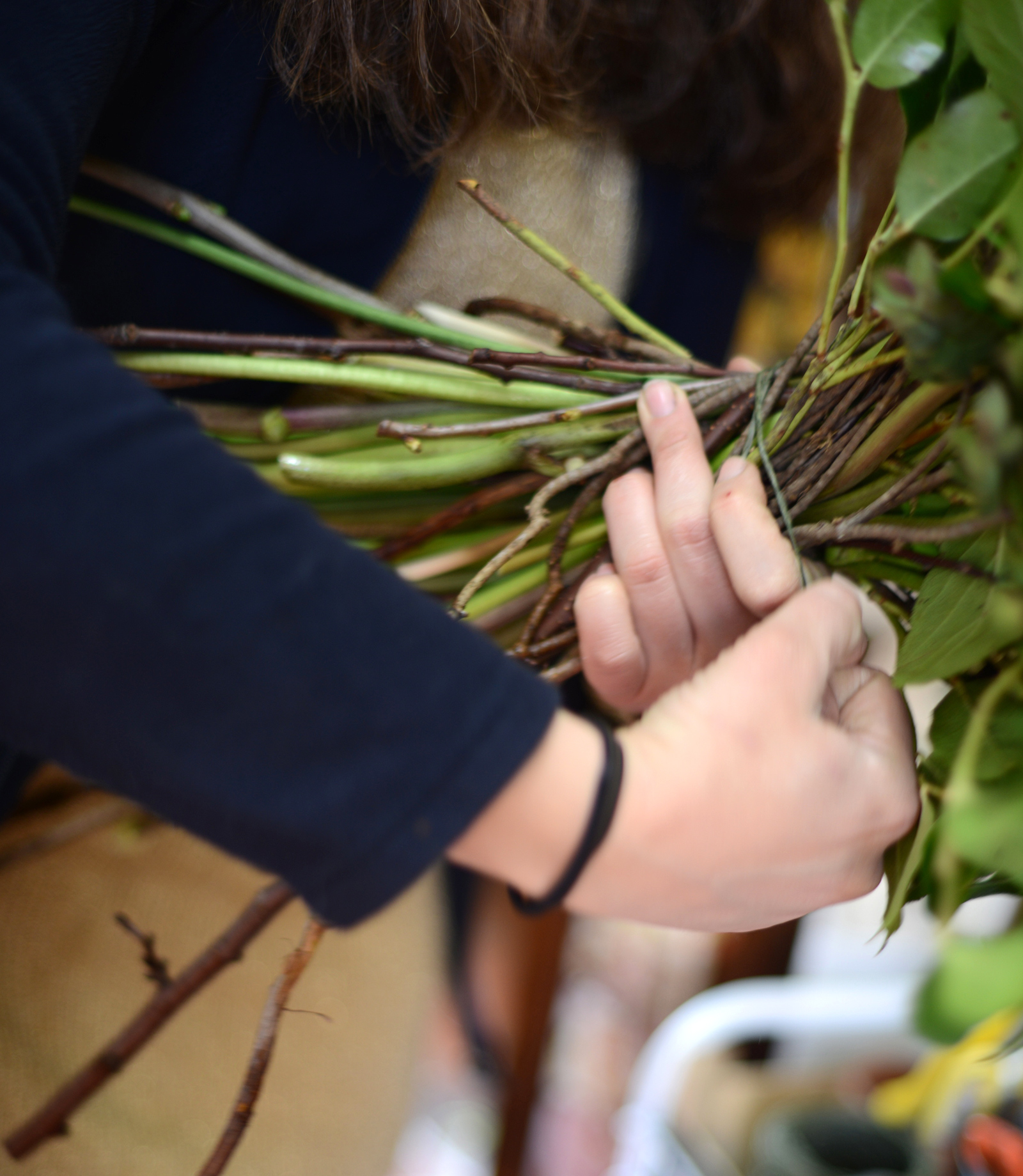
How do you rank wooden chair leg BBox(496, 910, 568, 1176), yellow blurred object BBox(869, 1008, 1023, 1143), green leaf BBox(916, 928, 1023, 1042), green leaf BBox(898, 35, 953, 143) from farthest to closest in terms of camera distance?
wooden chair leg BBox(496, 910, 568, 1176) < yellow blurred object BBox(869, 1008, 1023, 1143) < green leaf BBox(898, 35, 953, 143) < green leaf BBox(916, 928, 1023, 1042)

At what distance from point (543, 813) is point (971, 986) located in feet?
0.38

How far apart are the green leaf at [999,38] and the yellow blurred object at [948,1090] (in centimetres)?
65

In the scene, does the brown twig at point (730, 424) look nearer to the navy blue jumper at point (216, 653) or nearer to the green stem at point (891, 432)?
the green stem at point (891, 432)

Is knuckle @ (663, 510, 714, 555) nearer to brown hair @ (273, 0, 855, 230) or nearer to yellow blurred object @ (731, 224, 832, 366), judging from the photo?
brown hair @ (273, 0, 855, 230)

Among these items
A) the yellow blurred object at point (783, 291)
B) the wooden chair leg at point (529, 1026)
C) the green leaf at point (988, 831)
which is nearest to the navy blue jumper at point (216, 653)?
the green leaf at point (988, 831)

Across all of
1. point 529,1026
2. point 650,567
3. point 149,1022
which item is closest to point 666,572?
point 650,567

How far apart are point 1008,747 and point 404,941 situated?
48 centimetres

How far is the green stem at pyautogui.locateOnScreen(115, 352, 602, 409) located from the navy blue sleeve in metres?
0.16

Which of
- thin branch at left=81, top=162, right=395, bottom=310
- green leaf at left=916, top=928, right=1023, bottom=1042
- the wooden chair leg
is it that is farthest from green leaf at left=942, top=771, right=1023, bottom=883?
the wooden chair leg

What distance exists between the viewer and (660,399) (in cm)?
38

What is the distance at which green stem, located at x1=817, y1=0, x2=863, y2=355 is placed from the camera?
0.28 metres

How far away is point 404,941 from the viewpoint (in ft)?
2.05

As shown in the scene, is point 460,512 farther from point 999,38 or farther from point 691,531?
point 999,38

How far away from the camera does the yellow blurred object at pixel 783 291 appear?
2.36 feet
